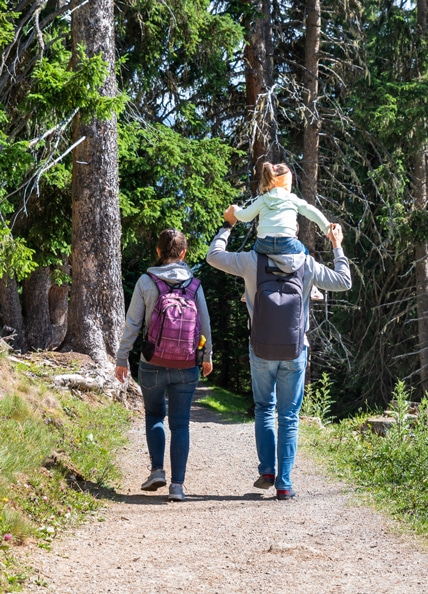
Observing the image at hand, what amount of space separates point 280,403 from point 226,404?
16796 mm

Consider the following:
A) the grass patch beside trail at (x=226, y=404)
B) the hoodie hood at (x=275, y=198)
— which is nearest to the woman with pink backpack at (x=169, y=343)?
the hoodie hood at (x=275, y=198)

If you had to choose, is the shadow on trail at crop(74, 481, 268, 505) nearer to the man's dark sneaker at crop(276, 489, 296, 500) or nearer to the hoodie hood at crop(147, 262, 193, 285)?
the man's dark sneaker at crop(276, 489, 296, 500)

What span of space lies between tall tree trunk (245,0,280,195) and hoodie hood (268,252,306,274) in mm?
10292

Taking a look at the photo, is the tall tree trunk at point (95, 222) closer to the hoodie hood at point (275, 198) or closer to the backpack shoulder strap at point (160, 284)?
the backpack shoulder strap at point (160, 284)

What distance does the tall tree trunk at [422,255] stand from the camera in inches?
728

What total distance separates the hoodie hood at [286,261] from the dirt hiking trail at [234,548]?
1.63 meters

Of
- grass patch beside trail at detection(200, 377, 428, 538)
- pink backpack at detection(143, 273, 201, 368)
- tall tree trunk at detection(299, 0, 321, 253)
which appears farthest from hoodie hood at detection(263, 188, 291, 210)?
tall tree trunk at detection(299, 0, 321, 253)

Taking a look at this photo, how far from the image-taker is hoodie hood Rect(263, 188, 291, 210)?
5730 millimetres

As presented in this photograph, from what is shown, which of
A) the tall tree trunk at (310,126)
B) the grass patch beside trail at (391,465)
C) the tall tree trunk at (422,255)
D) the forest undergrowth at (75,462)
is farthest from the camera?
the tall tree trunk at (422,255)

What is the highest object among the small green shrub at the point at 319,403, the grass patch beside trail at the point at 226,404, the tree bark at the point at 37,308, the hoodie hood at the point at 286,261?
the hoodie hood at the point at 286,261

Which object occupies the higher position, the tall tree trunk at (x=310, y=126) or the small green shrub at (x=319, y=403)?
the tall tree trunk at (x=310, y=126)

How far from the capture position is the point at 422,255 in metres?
18.9

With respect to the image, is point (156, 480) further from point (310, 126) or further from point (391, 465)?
point (310, 126)

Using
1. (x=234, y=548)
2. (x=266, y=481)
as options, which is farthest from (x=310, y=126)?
(x=234, y=548)
